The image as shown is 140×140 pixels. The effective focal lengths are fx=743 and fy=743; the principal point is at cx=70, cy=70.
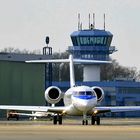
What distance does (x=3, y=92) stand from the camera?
3570 inches

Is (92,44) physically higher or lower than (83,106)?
higher

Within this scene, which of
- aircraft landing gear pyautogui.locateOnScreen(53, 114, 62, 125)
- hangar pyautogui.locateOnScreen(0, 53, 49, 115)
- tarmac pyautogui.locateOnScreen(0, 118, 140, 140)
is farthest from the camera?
hangar pyautogui.locateOnScreen(0, 53, 49, 115)

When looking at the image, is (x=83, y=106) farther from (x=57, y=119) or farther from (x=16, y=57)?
(x=16, y=57)

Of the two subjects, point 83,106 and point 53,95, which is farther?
point 53,95

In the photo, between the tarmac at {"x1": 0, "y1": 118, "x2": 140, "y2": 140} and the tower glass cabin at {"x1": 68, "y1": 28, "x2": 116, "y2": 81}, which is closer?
the tarmac at {"x1": 0, "y1": 118, "x2": 140, "y2": 140}

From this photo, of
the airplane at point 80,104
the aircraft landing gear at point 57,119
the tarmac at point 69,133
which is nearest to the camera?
the tarmac at point 69,133

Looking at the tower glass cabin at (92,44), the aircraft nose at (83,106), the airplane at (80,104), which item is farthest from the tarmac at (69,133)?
the tower glass cabin at (92,44)

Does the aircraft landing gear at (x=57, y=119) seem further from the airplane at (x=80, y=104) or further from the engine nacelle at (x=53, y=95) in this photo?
the engine nacelle at (x=53, y=95)

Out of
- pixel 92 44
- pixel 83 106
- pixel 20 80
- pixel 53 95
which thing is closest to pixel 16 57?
pixel 20 80

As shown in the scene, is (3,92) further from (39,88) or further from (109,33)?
(109,33)

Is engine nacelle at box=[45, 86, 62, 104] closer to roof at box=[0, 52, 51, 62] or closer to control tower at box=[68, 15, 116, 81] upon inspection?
roof at box=[0, 52, 51, 62]

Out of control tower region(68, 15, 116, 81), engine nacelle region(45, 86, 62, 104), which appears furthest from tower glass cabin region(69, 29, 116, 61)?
engine nacelle region(45, 86, 62, 104)

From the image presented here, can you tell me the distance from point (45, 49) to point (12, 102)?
13057 mm

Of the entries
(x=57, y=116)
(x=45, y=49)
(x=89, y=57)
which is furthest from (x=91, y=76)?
(x=57, y=116)
